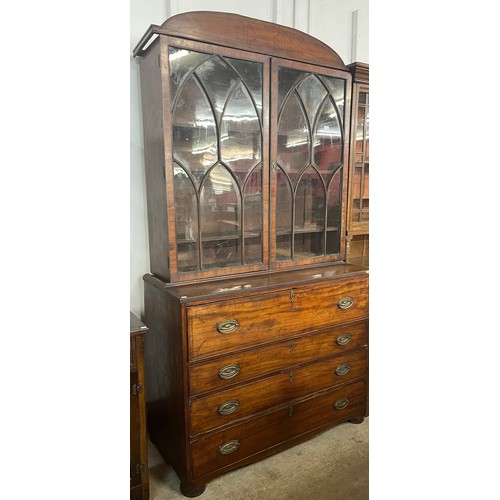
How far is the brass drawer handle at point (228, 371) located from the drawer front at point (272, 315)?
8 cm

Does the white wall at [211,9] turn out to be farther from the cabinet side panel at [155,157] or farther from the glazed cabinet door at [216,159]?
the glazed cabinet door at [216,159]

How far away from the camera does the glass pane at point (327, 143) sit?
1.86 metres

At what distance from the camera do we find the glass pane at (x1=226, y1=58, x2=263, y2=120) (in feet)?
5.22

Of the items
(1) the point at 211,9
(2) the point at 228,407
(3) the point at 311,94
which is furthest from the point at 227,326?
(1) the point at 211,9

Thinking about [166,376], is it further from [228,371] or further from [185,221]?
[185,221]

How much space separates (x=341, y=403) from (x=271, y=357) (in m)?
0.58

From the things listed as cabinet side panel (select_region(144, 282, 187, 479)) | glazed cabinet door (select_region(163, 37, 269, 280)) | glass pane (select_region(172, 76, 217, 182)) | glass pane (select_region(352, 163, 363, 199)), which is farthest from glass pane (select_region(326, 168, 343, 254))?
cabinet side panel (select_region(144, 282, 187, 479))

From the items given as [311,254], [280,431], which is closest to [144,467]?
[280,431]

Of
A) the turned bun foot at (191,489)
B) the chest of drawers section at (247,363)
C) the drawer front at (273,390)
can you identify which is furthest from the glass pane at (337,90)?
the turned bun foot at (191,489)

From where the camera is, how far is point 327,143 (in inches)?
75.0

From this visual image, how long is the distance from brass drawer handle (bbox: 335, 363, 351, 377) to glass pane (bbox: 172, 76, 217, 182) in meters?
1.16
